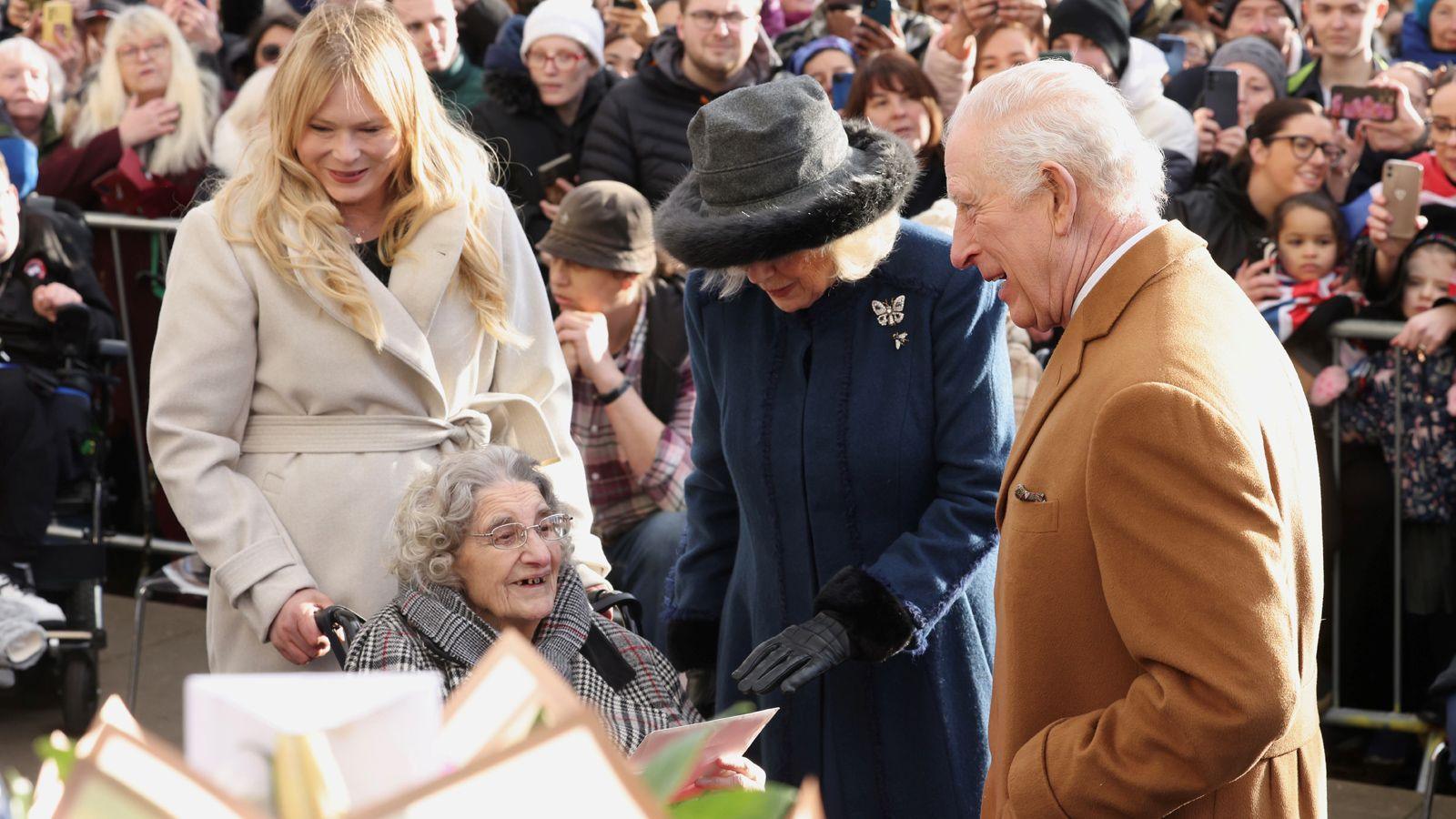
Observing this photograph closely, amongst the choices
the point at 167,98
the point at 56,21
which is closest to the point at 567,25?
the point at 167,98

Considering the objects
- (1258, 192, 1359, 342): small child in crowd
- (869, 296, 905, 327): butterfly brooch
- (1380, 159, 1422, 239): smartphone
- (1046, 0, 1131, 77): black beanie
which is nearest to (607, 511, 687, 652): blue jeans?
(869, 296, 905, 327): butterfly brooch

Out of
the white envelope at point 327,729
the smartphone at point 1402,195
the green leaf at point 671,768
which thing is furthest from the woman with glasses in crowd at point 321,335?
the smartphone at point 1402,195

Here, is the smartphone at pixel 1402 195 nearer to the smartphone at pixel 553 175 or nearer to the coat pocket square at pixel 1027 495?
the smartphone at pixel 553 175

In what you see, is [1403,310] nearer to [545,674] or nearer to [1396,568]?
[1396,568]

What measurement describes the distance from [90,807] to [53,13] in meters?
8.38

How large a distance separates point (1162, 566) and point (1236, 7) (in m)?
5.45

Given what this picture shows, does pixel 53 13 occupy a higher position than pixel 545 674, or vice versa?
pixel 545 674

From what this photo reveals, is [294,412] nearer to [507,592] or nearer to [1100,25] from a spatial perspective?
[507,592]

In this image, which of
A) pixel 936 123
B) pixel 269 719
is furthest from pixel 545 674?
pixel 936 123

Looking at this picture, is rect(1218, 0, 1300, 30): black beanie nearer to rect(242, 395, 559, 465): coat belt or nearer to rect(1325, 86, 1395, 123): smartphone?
rect(1325, 86, 1395, 123): smartphone

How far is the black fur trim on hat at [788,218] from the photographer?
265cm

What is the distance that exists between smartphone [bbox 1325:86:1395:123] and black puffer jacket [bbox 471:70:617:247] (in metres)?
2.55

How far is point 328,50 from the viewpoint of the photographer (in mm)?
2957

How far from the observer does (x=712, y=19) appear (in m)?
6.06
